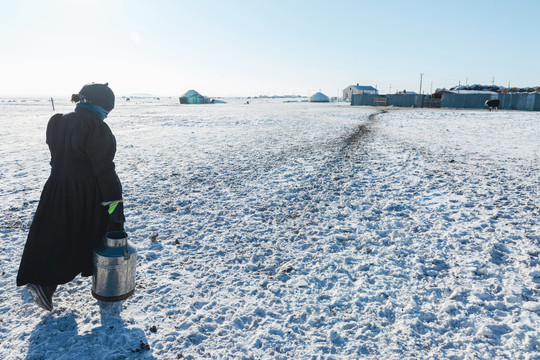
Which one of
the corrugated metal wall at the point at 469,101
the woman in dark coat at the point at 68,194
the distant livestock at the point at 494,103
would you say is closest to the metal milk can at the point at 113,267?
the woman in dark coat at the point at 68,194

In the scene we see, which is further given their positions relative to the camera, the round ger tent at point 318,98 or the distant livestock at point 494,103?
the round ger tent at point 318,98

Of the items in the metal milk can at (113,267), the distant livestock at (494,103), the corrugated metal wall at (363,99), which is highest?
the corrugated metal wall at (363,99)

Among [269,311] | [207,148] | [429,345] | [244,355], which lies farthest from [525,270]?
[207,148]

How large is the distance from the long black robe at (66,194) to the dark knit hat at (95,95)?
10cm

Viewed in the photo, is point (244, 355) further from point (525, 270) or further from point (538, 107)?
point (538, 107)

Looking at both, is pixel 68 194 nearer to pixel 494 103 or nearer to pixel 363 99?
pixel 494 103

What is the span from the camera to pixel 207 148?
1094cm

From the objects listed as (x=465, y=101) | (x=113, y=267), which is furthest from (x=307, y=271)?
(x=465, y=101)

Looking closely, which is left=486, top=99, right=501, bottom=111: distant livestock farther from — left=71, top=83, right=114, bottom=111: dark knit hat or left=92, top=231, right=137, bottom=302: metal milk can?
left=92, top=231, right=137, bottom=302: metal milk can

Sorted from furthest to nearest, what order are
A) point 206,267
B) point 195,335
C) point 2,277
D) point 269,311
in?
1. point 206,267
2. point 2,277
3. point 269,311
4. point 195,335

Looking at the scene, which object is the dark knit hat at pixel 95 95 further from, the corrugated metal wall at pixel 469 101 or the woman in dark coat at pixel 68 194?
the corrugated metal wall at pixel 469 101

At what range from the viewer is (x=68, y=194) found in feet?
8.30

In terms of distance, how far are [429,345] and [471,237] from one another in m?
2.26

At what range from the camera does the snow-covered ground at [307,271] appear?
2.40 metres
